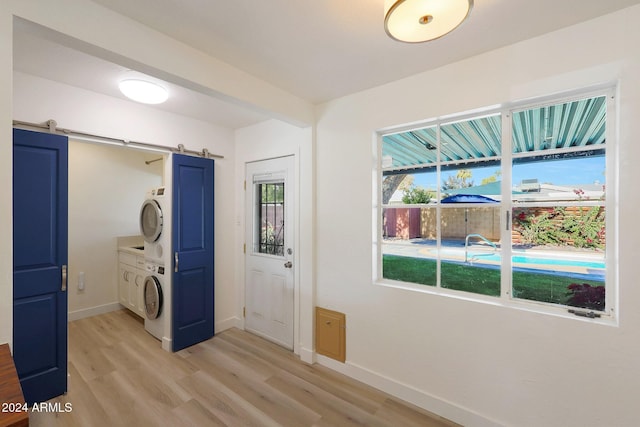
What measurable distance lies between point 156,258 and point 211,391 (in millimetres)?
1601

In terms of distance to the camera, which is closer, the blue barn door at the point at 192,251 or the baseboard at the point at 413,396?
the baseboard at the point at 413,396

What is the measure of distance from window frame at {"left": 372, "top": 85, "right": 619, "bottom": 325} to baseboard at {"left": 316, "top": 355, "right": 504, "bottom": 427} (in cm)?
77

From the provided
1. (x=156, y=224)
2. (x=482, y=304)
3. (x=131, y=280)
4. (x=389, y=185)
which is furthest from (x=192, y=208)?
(x=482, y=304)

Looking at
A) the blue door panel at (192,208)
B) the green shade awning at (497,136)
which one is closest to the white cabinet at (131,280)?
the blue door panel at (192,208)

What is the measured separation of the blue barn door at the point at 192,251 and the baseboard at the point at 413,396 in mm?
1527

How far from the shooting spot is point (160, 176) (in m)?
4.53

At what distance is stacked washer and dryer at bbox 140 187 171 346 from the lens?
9.47ft

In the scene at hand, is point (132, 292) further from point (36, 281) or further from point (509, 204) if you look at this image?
point (509, 204)

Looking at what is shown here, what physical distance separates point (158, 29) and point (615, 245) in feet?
9.55

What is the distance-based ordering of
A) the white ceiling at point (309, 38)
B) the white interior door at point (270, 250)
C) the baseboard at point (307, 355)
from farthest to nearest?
the white interior door at point (270, 250)
the baseboard at point (307, 355)
the white ceiling at point (309, 38)

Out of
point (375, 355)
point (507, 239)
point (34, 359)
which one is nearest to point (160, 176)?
point (34, 359)

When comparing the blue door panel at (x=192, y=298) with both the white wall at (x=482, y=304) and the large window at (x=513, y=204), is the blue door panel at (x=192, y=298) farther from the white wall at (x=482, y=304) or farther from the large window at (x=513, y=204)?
the large window at (x=513, y=204)

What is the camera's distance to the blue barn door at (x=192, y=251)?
2.86m

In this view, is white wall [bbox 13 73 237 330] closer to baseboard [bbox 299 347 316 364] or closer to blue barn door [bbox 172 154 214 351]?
blue barn door [bbox 172 154 214 351]
